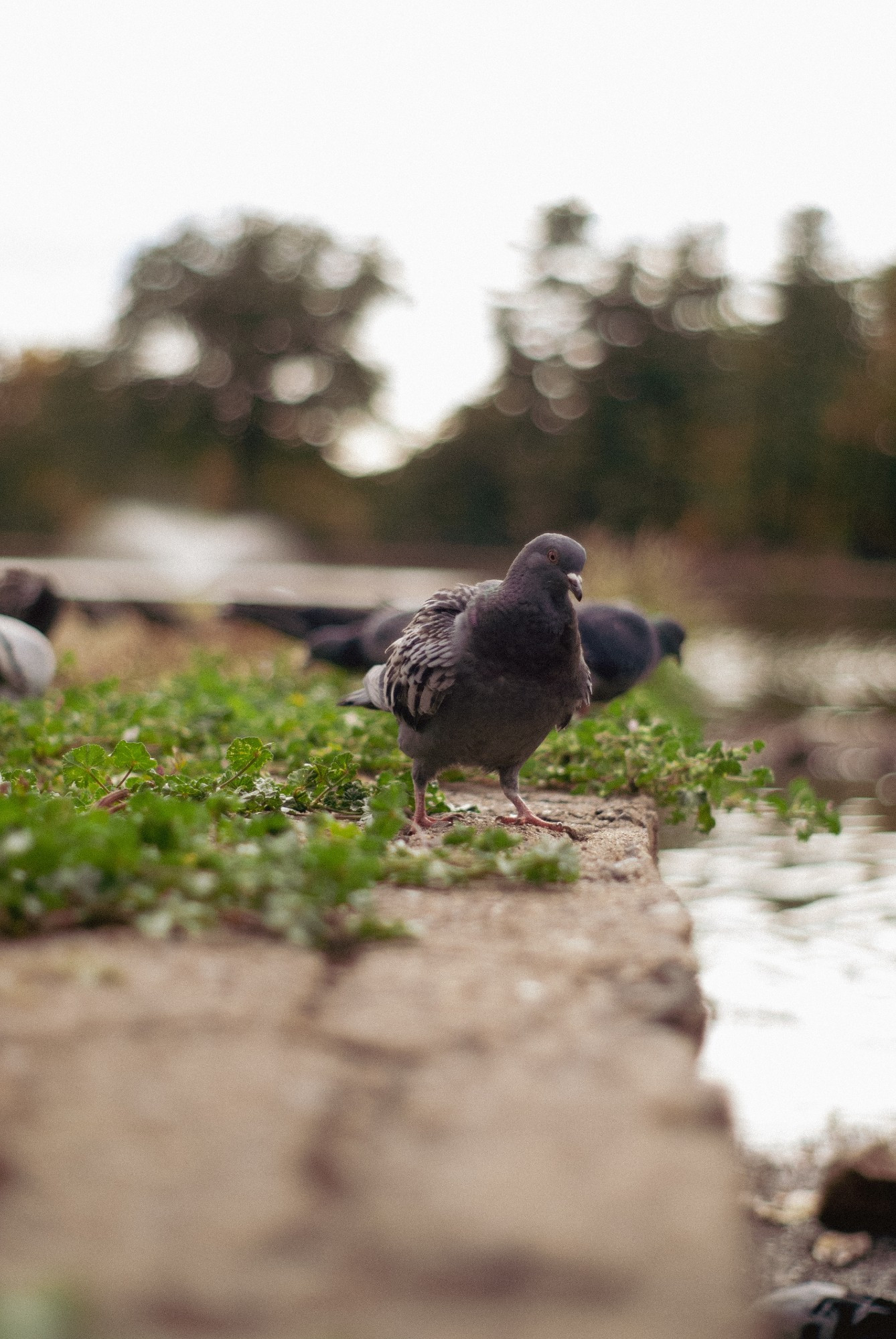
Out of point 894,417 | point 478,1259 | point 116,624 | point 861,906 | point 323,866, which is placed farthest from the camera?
point 894,417

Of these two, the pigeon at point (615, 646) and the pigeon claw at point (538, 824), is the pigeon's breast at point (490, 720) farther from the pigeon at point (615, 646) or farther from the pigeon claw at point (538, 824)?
the pigeon at point (615, 646)

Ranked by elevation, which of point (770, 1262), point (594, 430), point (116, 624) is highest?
point (594, 430)

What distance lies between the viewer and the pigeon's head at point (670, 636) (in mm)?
6633

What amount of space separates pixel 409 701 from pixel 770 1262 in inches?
71.4

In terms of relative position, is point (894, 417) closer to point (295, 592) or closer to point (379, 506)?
point (379, 506)

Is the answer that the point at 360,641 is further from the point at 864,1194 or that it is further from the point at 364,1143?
the point at 364,1143

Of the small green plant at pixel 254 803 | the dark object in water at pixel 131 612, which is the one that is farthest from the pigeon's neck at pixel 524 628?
the dark object in water at pixel 131 612

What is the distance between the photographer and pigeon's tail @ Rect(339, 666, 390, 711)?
3766 millimetres

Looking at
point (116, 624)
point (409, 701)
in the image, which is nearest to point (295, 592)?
point (116, 624)

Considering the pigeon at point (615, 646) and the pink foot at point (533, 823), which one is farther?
the pigeon at point (615, 646)

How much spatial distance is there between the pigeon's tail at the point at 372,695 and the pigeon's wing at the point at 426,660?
89mm

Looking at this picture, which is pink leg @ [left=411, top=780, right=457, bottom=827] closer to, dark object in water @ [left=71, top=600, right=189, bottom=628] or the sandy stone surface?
the sandy stone surface

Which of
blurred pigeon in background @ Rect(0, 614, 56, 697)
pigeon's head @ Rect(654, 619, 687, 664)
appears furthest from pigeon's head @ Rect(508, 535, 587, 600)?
blurred pigeon in background @ Rect(0, 614, 56, 697)

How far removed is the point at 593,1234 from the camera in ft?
4.83
